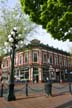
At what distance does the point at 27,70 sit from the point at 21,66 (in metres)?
2.40

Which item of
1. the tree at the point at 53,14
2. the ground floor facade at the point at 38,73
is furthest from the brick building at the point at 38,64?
the tree at the point at 53,14

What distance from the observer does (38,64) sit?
158 ft

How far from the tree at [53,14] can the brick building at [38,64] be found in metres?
34.2

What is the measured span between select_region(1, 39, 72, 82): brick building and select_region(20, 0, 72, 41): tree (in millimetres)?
34167

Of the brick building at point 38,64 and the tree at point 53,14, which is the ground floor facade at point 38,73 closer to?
the brick building at point 38,64

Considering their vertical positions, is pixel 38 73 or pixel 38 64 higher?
pixel 38 64

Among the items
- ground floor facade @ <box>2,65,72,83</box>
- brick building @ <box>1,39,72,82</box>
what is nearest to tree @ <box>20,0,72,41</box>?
brick building @ <box>1,39,72,82</box>

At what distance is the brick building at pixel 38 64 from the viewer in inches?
1882

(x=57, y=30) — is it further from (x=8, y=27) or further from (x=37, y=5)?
(x=8, y=27)

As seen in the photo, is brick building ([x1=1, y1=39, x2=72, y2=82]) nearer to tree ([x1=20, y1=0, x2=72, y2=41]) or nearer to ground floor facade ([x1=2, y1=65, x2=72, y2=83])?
ground floor facade ([x1=2, y1=65, x2=72, y2=83])

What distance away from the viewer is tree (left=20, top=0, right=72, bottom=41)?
997 cm

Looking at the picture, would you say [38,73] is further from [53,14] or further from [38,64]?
[53,14]

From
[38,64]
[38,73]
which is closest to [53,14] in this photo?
[38,73]

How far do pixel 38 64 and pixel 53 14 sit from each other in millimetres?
37810
